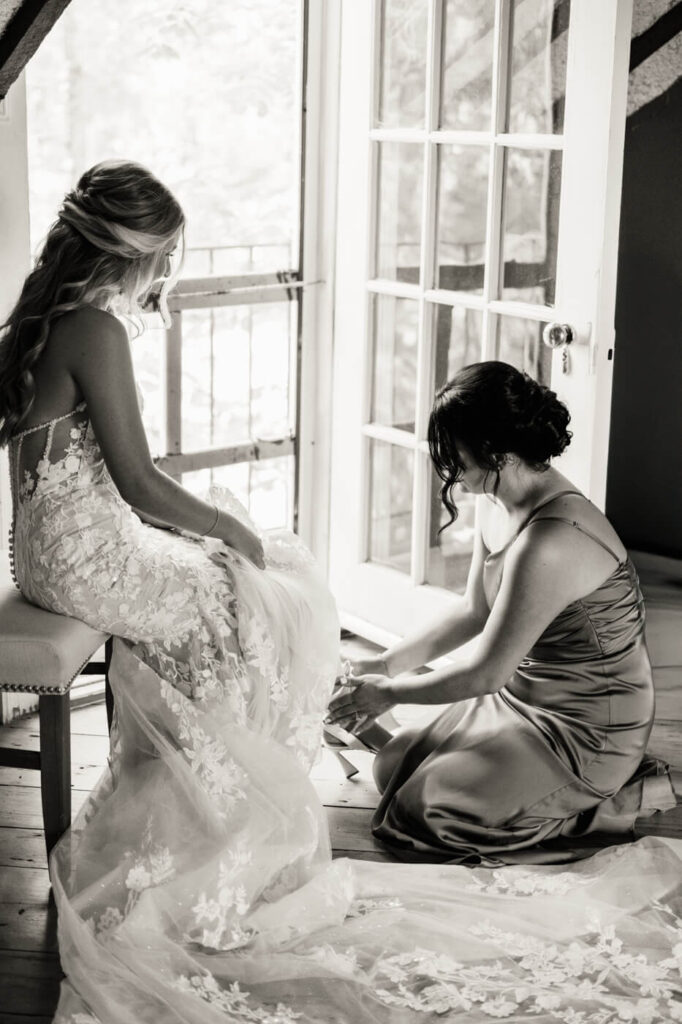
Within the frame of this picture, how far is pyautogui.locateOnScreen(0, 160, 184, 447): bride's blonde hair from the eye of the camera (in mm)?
2326

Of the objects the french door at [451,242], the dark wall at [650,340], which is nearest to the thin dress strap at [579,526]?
the french door at [451,242]

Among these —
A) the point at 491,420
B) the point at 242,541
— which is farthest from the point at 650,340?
the point at 242,541

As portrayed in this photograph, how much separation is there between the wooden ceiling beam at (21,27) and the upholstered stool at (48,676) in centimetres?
120

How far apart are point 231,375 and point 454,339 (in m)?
4.73

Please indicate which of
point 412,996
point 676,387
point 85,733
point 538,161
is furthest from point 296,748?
point 676,387

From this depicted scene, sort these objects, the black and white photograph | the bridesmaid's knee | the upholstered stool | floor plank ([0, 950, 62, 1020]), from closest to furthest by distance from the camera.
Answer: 1. floor plank ([0, 950, 62, 1020])
2. the black and white photograph
3. the upholstered stool
4. the bridesmaid's knee

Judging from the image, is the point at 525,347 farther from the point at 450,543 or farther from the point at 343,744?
the point at 343,744

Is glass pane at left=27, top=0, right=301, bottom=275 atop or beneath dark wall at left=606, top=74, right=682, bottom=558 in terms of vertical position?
atop

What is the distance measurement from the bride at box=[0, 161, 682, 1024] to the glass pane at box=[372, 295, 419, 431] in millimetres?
1051

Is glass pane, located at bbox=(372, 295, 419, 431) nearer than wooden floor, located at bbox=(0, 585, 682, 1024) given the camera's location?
No

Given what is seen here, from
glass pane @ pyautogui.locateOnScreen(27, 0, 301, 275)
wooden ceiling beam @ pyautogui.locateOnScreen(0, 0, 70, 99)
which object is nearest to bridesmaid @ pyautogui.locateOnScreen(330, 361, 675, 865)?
wooden ceiling beam @ pyautogui.locateOnScreen(0, 0, 70, 99)

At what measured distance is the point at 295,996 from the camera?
198 centimetres

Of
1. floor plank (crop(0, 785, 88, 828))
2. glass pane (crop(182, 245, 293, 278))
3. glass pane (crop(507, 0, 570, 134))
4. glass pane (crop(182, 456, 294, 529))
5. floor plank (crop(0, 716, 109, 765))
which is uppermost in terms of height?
glass pane (crop(507, 0, 570, 134))

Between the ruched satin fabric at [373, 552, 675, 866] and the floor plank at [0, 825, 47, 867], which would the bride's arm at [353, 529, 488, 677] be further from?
the floor plank at [0, 825, 47, 867]
